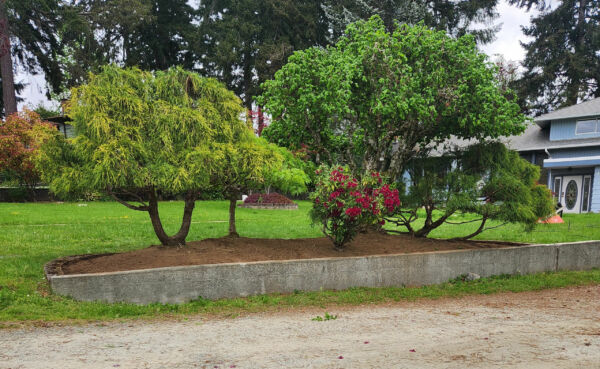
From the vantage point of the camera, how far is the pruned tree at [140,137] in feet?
21.0

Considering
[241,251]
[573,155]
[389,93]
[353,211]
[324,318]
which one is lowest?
[324,318]

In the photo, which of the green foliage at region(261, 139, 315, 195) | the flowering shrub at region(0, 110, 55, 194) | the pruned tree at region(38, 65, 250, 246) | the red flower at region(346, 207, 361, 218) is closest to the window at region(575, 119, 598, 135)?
the green foliage at region(261, 139, 315, 195)

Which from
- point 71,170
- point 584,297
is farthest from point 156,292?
point 584,297

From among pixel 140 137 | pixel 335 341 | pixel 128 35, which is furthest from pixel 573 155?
pixel 128 35

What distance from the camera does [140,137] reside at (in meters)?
6.61

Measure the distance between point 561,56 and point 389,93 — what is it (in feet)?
113

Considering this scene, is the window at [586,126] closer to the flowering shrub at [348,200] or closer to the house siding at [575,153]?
the house siding at [575,153]

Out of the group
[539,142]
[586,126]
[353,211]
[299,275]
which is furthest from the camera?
[539,142]

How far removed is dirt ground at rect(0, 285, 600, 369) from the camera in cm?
402

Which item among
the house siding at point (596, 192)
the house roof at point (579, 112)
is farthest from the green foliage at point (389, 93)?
the house roof at point (579, 112)

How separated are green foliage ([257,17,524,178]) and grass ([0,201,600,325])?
3204mm

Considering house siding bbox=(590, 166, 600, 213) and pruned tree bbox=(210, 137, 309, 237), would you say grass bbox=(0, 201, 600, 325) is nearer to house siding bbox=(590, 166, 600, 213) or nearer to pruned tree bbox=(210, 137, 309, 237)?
pruned tree bbox=(210, 137, 309, 237)

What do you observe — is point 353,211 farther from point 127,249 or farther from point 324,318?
point 127,249

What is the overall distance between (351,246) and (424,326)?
326 centimetres
